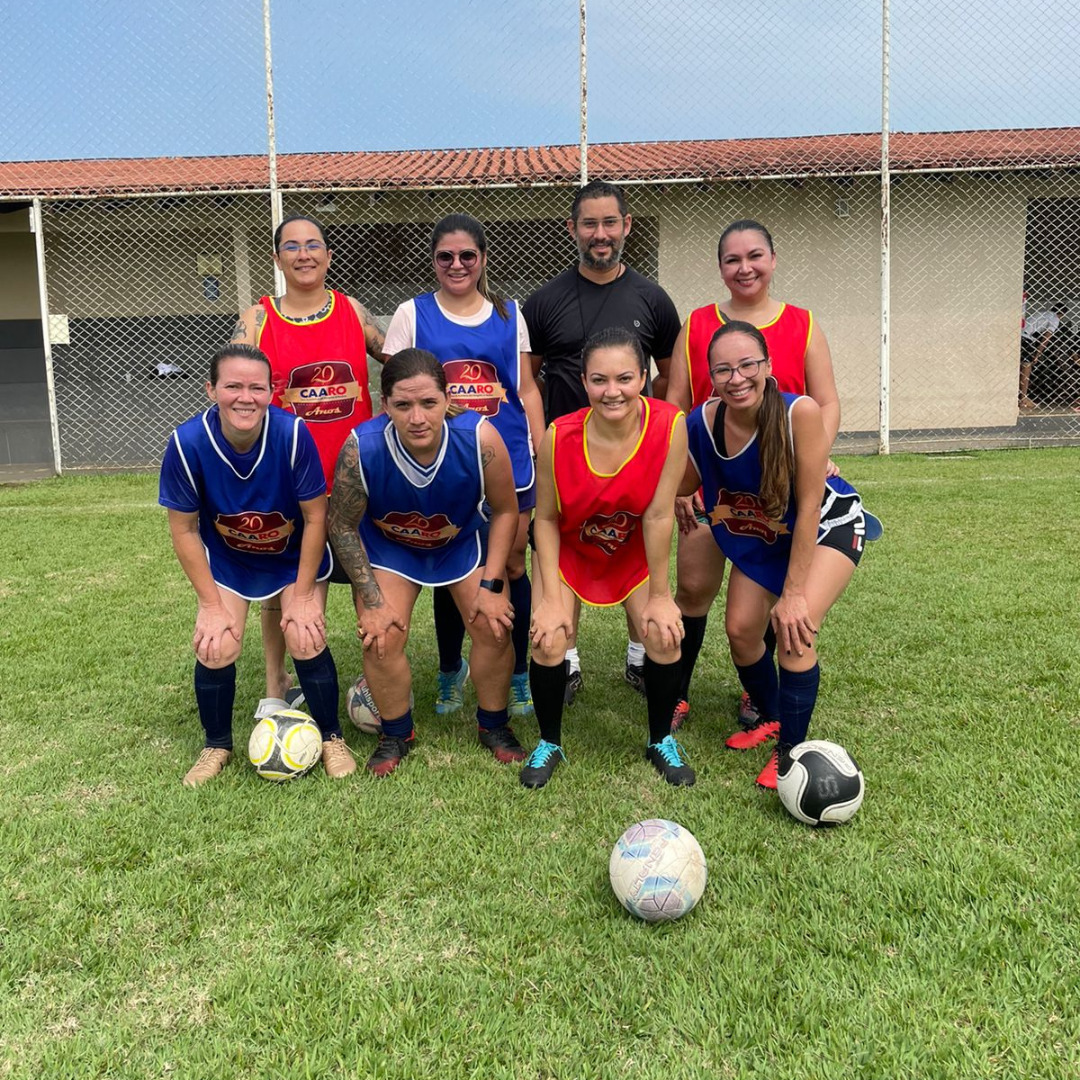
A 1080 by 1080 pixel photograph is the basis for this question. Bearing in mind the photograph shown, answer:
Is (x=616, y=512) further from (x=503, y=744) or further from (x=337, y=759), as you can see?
(x=337, y=759)

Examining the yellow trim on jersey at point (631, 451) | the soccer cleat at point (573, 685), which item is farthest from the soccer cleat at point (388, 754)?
the yellow trim on jersey at point (631, 451)

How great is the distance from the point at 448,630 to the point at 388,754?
0.75m

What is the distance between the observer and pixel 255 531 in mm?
3154

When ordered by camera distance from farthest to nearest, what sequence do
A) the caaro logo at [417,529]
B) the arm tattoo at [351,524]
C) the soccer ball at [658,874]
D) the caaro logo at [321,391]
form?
the caaro logo at [321,391] → the caaro logo at [417,529] → the arm tattoo at [351,524] → the soccer ball at [658,874]

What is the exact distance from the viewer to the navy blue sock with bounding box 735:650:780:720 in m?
3.28

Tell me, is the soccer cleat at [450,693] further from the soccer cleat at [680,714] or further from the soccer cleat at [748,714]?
the soccer cleat at [748,714]

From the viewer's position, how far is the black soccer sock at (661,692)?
3.03 m

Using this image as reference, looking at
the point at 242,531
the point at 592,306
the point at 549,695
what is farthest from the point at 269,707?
the point at 592,306

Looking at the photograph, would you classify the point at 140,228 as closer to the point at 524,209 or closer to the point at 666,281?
the point at 524,209

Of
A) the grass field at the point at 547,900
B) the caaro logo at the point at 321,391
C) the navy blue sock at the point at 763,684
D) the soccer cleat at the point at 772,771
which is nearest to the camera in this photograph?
the grass field at the point at 547,900

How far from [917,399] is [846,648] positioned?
29.2ft

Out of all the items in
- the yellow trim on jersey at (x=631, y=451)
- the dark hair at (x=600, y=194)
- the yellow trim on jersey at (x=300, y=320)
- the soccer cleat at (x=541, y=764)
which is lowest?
the soccer cleat at (x=541, y=764)

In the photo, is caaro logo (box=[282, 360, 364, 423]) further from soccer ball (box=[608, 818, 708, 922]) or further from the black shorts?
soccer ball (box=[608, 818, 708, 922])

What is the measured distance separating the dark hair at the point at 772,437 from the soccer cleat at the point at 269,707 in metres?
2.02
